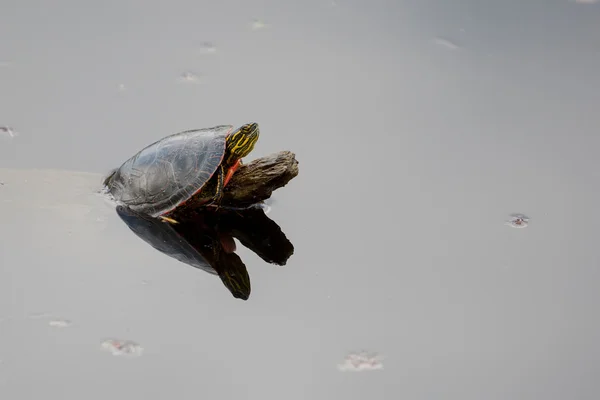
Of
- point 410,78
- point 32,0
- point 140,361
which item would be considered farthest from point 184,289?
point 32,0

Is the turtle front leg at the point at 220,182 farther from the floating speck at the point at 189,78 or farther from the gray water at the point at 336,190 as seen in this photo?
the floating speck at the point at 189,78

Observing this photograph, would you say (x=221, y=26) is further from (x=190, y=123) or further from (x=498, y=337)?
(x=498, y=337)

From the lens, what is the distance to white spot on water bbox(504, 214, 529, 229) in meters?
5.73

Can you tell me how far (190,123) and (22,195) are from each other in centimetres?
125

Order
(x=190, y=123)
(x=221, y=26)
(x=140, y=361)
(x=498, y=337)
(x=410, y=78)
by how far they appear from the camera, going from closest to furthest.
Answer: (x=140, y=361) → (x=498, y=337) → (x=190, y=123) → (x=410, y=78) → (x=221, y=26)

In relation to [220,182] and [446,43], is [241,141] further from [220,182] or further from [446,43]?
[446,43]

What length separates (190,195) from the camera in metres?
5.49

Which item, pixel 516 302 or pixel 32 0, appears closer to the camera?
pixel 516 302

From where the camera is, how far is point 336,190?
5.86 metres

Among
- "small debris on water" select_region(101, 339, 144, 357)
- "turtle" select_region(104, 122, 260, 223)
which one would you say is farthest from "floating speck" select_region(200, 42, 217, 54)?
"small debris on water" select_region(101, 339, 144, 357)

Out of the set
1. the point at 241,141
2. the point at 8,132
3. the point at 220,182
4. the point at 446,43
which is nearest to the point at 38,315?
the point at 220,182

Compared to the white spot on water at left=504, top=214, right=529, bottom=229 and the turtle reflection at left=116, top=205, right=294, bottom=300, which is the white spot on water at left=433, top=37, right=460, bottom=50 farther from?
the turtle reflection at left=116, top=205, right=294, bottom=300

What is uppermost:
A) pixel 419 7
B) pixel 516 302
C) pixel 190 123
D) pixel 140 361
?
pixel 419 7

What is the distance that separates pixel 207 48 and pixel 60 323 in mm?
3111
